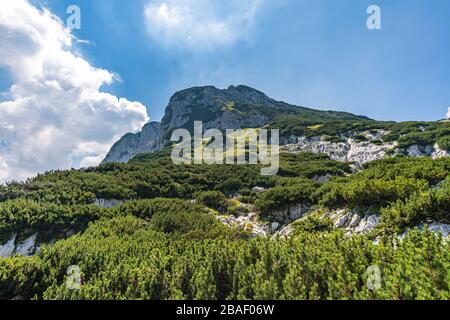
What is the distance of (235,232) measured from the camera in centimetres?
1966

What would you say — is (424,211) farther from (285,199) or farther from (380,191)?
(285,199)

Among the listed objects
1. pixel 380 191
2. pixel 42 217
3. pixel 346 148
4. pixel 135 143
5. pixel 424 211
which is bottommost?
pixel 42 217

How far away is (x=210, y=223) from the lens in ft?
71.7

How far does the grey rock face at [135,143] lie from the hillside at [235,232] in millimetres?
106496

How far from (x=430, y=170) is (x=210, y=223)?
52.6ft

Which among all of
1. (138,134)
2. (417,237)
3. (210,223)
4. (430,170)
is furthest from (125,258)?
(138,134)

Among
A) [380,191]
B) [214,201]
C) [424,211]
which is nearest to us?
[424,211]

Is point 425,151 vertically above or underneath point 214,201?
Answer: above

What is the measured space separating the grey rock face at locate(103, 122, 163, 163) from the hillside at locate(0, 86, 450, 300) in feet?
349

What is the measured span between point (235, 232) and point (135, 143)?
151 meters

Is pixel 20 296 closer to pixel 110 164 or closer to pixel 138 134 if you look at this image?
pixel 110 164

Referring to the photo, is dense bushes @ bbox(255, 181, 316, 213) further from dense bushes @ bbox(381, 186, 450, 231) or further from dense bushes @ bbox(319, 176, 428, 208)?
dense bushes @ bbox(381, 186, 450, 231)

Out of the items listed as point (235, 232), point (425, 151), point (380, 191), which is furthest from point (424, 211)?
point (425, 151)

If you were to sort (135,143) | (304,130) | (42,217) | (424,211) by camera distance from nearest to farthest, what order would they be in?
(424,211) < (42,217) < (304,130) < (135,143)
